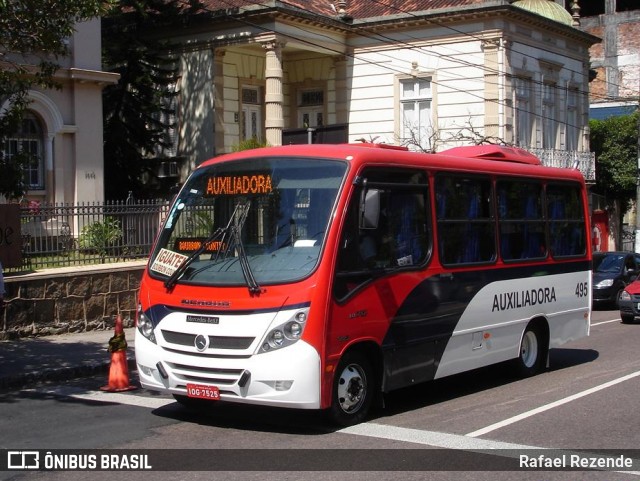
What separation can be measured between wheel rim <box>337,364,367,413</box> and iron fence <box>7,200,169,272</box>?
8189 mm

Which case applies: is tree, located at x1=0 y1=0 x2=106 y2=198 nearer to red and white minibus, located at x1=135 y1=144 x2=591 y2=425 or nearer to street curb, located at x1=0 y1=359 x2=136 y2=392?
street curb, located at x1=0 y1=359 x2=136 y2=392

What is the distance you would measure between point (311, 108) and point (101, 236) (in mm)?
16378

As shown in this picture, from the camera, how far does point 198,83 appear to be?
2867 centimetres

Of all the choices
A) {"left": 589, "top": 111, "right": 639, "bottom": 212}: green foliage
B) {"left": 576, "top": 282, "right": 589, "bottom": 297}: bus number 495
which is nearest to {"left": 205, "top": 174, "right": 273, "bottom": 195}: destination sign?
{"left": 576, "top": 282, "right": 589, "bottom": 297}: bus number 495

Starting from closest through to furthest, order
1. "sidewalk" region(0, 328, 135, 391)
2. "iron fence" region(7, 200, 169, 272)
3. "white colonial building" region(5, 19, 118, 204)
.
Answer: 1. "sidewalk" region(0, 328, 135, 391)
2. "iron fence" region(7, 200, 169, 272)
3. "white colonial building" region(5, 19, 118, 204)

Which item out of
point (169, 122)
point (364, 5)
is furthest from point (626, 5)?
point (169, 122)

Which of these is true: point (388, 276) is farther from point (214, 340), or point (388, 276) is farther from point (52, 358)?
point (52, 358)

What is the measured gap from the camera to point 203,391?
863 cm

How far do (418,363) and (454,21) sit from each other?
21429mm

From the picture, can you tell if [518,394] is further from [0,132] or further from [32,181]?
[32,181]

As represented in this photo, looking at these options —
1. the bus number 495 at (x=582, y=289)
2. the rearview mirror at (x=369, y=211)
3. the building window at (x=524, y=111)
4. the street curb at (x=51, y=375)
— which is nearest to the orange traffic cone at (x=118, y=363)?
the street curb at (x=51, y=375)

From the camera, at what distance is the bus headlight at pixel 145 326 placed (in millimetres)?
9188

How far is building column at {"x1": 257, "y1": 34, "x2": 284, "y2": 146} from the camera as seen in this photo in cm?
2722

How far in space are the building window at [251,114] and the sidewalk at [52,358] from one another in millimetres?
14577
